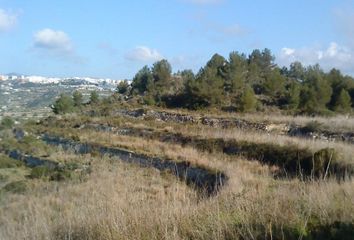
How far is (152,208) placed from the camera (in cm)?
638

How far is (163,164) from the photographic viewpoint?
2434 cm

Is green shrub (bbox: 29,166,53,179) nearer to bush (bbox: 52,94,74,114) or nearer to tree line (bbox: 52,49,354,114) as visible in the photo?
tree line (bbox: 52,49,354,114)

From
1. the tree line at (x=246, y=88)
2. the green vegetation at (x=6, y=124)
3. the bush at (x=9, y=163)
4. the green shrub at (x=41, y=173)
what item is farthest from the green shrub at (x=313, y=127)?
the green vegetation at (x=6, y=124)

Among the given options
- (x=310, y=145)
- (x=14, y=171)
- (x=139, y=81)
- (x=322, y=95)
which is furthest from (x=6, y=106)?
(x=310, y=145)

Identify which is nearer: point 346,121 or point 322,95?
point 346,121

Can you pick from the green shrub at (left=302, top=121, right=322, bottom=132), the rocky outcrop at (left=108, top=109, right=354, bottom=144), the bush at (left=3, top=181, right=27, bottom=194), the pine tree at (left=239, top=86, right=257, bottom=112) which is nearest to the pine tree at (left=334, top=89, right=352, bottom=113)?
the pine tree at (left=239, top=86, right=257, bottom=112)

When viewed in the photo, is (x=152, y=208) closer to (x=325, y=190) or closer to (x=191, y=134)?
(x=325, y=190)

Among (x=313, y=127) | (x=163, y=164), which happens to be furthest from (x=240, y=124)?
(x=163, y=164)

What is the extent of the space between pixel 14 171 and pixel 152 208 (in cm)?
2114

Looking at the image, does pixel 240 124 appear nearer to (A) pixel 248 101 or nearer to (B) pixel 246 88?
(A) pixel 248 101

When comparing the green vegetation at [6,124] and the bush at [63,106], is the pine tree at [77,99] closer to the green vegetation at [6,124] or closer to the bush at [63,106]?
the bush at [63,106]

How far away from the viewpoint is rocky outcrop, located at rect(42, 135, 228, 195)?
17.7 m

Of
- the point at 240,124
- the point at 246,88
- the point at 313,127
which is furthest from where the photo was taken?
the point at 246,88

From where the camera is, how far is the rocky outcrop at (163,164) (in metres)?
17.7
